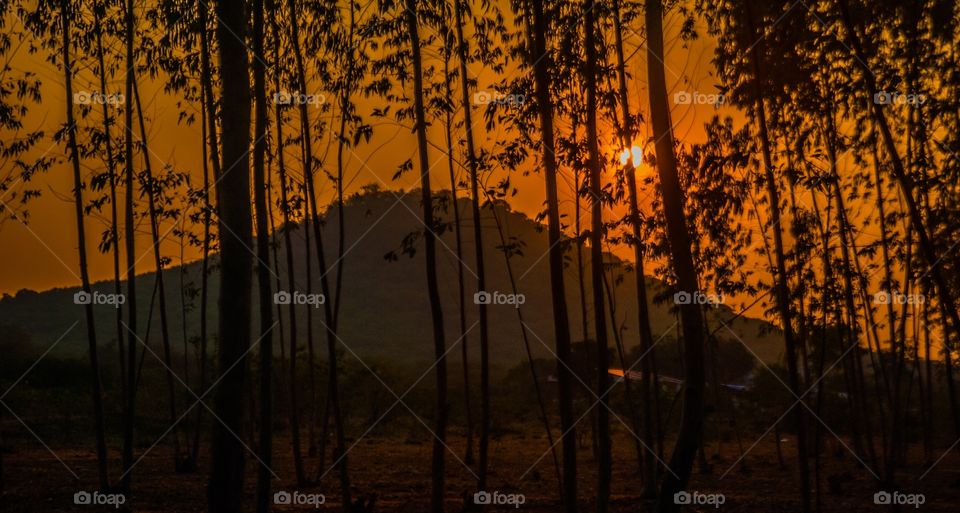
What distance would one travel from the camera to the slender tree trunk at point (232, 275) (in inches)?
299

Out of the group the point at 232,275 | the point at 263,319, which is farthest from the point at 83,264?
the point at 232,275

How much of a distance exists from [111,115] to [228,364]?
9.07m

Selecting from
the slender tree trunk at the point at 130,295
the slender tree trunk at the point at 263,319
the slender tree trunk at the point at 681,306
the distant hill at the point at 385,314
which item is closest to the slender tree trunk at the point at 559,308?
the slender tree trunk at the point at 681,306

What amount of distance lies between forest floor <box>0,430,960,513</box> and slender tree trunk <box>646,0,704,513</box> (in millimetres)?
6519

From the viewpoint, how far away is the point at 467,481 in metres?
18.6

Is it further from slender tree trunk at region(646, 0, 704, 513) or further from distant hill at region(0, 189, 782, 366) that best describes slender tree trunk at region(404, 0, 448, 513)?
distant hill at region(0, 189, 782, 366)

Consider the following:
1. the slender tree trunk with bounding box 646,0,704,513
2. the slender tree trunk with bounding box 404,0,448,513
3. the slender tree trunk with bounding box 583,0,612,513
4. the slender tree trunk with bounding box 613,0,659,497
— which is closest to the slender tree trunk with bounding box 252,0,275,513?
the slender tree trunk with bounding box 404,0,448,513

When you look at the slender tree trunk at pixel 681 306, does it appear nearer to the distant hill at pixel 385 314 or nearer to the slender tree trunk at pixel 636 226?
the slender tree trunk at pixel 636 226

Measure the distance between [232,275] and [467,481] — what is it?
12.0 meters

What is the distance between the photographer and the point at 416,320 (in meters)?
96.9

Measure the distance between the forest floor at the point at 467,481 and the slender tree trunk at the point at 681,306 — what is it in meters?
6.52

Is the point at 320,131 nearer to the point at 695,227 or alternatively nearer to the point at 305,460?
the point at 695,227

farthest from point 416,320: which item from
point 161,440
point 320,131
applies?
point 320,131

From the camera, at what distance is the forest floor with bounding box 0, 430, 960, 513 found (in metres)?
14.2
